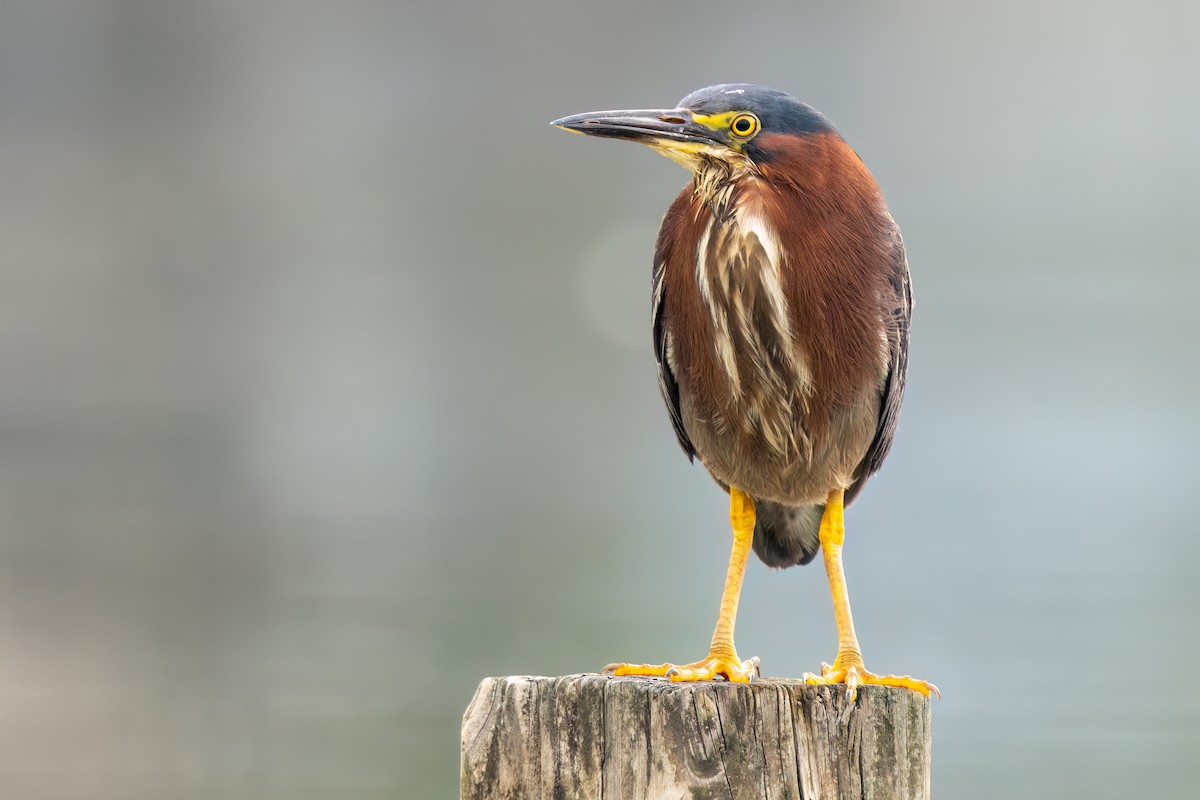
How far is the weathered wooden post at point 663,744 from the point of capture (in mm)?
1759

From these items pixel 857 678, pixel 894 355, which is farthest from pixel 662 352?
pixel 857 678

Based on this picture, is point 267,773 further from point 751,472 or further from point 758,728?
point 758,728

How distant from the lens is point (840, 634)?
2.48 meters

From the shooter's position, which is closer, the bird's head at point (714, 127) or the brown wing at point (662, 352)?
the bird's head at point (714, 127)

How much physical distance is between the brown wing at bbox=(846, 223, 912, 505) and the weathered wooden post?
93cm

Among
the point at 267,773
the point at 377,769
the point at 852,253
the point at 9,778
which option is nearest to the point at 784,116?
the point at 852,253

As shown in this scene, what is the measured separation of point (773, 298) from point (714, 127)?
355mm

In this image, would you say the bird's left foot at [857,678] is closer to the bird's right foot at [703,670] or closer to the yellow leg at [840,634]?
the yellow leg at [840,634]

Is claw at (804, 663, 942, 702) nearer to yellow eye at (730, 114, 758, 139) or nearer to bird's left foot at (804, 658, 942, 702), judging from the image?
bird's left foot at (804, 658, 942, 702)

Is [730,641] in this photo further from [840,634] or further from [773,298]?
[773,298]

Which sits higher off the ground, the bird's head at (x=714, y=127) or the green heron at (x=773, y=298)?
the bird's head at (x=714, y=127)

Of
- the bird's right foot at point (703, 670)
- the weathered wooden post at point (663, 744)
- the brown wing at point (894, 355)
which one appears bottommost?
the weathered wooden post at point (663, 744)

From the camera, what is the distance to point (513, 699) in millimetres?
1784

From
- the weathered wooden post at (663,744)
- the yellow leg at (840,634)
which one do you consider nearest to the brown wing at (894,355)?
the yellow leg at (840,634)
